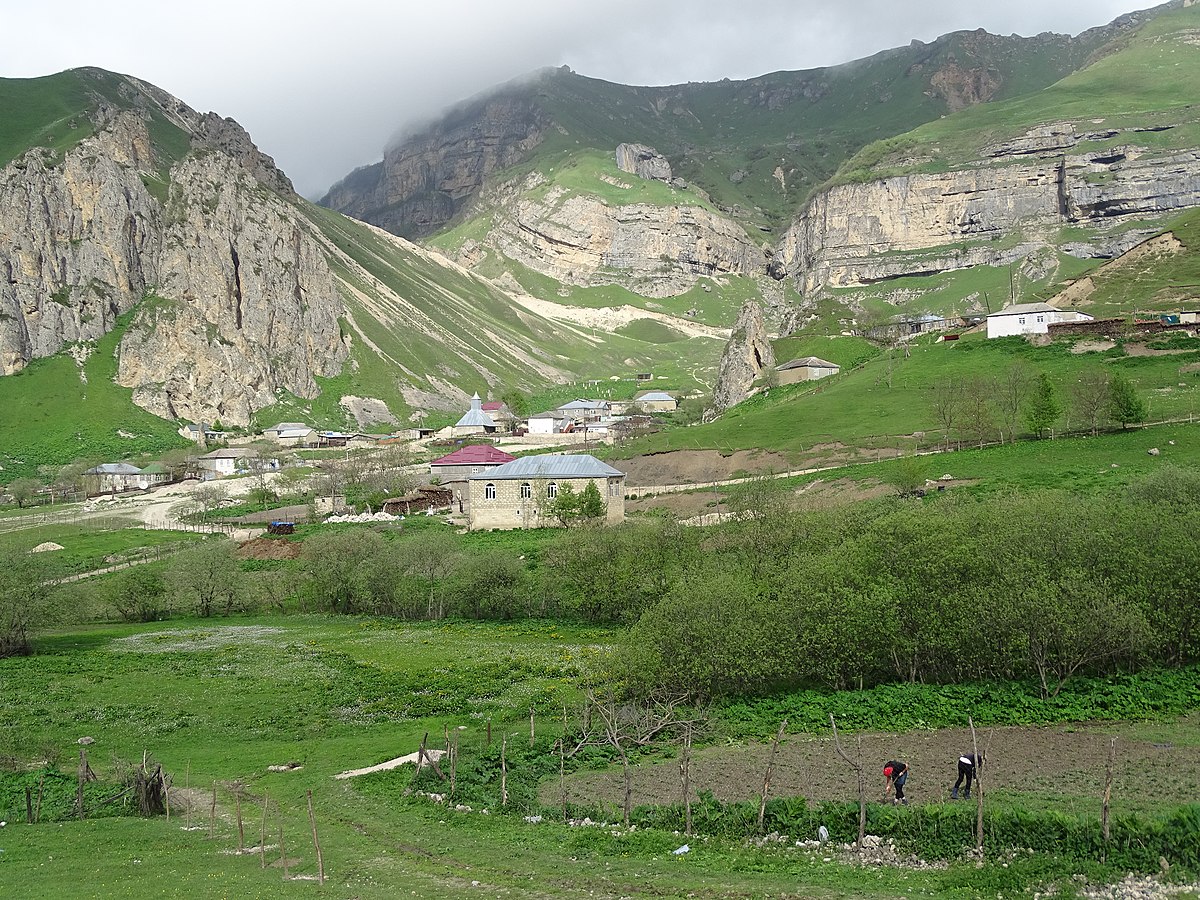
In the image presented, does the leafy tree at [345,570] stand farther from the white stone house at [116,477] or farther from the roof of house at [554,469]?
the white stone house at [116,477]

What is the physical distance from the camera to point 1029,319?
341 ft

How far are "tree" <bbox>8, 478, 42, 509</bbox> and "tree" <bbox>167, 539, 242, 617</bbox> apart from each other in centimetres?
6620

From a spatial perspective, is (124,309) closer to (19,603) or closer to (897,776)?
(19,603)

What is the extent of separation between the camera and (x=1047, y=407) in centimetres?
7594

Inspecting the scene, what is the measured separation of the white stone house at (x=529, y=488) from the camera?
280ft

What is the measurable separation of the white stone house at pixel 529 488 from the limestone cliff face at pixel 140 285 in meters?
103

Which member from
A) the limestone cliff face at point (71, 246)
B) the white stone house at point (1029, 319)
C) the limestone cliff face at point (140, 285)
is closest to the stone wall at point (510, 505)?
the white stone house at point (1029, 319)

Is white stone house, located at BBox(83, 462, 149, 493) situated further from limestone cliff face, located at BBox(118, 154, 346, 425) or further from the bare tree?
the bare tree

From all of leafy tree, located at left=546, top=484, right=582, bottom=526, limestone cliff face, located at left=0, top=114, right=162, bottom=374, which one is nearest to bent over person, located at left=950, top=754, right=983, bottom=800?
leafy tree, located at left=546, top=484, right=582, bottom=526

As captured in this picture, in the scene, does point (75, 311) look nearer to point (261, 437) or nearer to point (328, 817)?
point (261, 437)

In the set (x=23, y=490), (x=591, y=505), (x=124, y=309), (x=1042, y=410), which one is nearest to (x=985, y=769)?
(x=591, y=505)

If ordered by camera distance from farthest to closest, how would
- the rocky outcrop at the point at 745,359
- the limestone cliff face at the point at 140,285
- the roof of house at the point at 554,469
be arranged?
the limestone cliff face at the point at 140,285
the rocky outcrop at the point at 745,359
the roof of house at the point at 554,469

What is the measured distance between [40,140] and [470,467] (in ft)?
461

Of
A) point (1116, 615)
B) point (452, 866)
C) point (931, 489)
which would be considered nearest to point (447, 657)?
point (452, 866)
